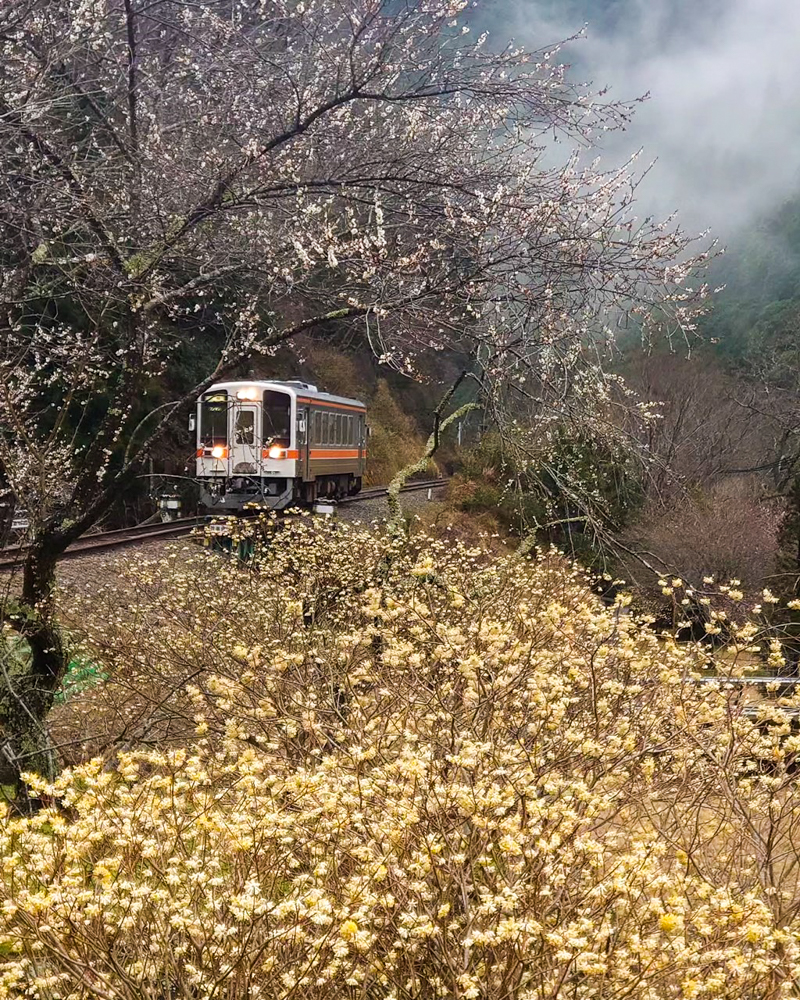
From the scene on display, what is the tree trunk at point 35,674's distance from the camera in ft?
14.8

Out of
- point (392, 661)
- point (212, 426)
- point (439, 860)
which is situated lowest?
point (439, 860)

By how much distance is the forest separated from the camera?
2.30 meters

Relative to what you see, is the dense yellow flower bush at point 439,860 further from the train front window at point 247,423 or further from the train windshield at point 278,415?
the train windshield at point 278,415

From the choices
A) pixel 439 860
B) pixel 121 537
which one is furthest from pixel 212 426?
pixel 439 860

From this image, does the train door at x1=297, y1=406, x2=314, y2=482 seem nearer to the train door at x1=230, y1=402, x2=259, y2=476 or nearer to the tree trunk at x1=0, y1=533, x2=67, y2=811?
the train door at x1=230, y1=402, x2=259, y2=476

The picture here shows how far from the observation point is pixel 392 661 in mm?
3748

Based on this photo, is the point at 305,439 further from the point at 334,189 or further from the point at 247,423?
the point at 334,189

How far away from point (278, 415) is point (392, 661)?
32.0 ft

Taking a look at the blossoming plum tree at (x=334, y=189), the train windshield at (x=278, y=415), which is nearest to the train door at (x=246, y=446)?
the train windshield at (x=278, y=415)

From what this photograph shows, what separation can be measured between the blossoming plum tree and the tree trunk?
0.02 meters

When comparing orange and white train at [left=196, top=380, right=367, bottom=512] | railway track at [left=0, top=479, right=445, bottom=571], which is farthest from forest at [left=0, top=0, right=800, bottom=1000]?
orange and white train at [left=196, top=380, right=367, bottom=512]

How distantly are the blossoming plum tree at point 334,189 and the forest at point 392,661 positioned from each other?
3cm

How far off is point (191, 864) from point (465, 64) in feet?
12.5

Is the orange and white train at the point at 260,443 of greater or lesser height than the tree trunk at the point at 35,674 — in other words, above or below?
above
